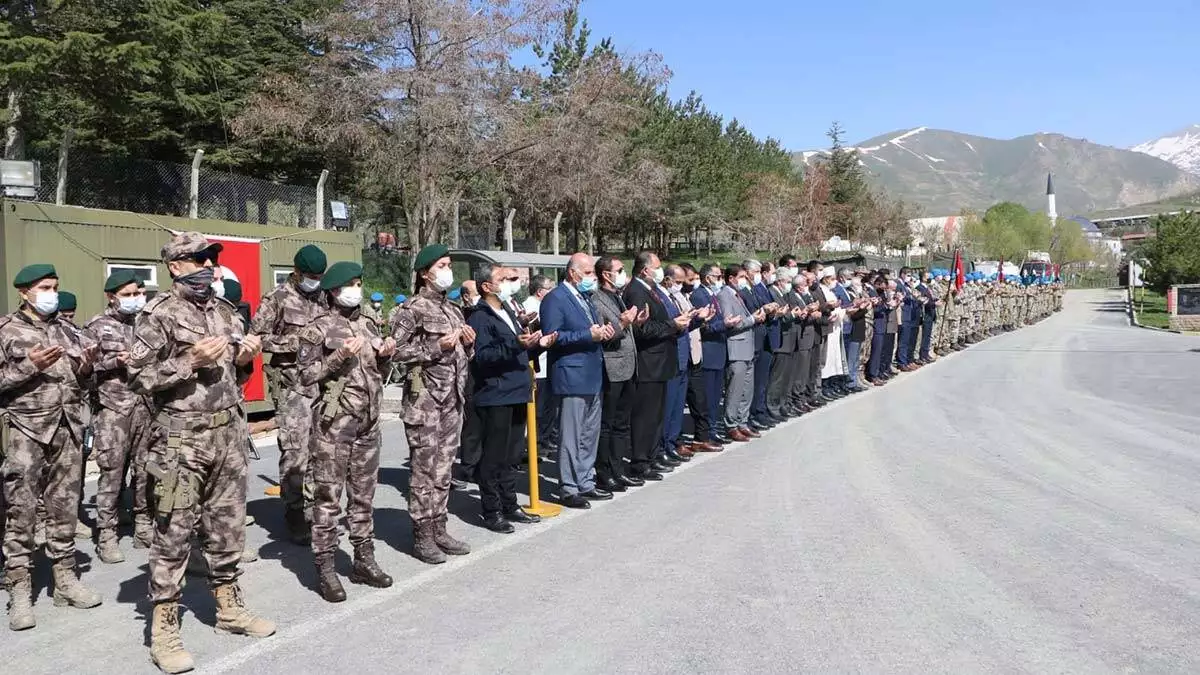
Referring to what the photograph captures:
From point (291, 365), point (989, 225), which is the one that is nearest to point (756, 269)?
point (291, 365)

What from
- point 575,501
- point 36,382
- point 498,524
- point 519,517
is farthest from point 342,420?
point 575,501

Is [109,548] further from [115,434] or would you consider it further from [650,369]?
[650,369]

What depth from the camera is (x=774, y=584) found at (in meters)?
5.48

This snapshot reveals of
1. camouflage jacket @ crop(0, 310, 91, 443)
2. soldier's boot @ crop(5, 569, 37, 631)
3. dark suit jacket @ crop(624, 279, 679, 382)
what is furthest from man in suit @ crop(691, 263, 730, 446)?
soldier's boot @ crop(5, 569, 37, 631)

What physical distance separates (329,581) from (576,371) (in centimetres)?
287

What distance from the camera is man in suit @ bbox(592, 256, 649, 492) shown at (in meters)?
8.16

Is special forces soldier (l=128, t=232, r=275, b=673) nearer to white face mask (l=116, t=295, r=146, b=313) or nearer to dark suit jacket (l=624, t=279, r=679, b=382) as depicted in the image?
white face mask (l=116, t=295, r=146, b=313)

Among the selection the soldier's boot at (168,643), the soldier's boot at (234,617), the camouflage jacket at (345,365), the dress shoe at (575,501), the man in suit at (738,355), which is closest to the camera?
the soldier's boot at (168,643)

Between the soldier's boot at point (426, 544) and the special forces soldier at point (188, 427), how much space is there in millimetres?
1584

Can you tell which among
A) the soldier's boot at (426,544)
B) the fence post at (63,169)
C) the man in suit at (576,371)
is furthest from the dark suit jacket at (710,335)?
the fence post at (63,169)

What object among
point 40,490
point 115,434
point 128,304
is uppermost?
point 128,304

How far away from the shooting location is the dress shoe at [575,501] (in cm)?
773

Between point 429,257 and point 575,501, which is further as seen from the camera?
point 575,501

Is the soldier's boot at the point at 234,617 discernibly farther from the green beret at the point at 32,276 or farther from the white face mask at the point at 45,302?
the green beret at the point at 32,276
